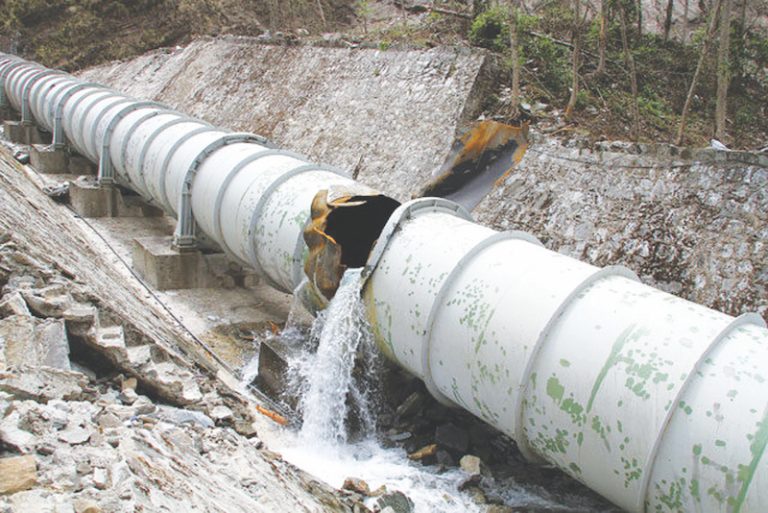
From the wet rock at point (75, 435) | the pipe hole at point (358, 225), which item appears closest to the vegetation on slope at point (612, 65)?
the pipe hole at point (358, 225)

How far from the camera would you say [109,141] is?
999 centimetres

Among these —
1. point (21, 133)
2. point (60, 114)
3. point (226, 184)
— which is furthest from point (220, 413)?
point (21, 133)

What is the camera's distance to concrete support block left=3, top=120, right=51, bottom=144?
1572 centimetres

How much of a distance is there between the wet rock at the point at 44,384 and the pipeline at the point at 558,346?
224 cm

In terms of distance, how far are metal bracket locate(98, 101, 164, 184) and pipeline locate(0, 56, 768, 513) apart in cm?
442

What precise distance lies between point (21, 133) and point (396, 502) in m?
15.1

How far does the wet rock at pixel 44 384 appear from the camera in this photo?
3.21 m

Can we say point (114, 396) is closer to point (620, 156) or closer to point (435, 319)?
point (435, 319)

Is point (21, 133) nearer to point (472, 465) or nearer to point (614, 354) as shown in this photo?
point (472, 465)

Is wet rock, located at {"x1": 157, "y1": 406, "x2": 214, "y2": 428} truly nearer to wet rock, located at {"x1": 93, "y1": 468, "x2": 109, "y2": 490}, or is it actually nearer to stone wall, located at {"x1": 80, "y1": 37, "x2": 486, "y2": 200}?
wet rock, located at {"x1": 93, "y1": 468, "x2": 109, "y2": 490}

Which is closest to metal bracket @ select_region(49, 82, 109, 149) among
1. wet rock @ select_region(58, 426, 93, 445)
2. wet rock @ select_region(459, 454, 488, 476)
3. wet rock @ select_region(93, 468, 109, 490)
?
wet rock @ select_region(459, 454, 488, 476)

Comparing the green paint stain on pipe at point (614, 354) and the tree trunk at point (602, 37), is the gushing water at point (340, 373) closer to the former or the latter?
the green paint stain on pipe at point (614, 354)

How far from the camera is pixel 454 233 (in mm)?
4953

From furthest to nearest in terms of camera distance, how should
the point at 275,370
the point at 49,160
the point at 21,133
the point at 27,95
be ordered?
the point at 21,133 → the point at 27,95 → the point at 49,160 → the point at 275,370
